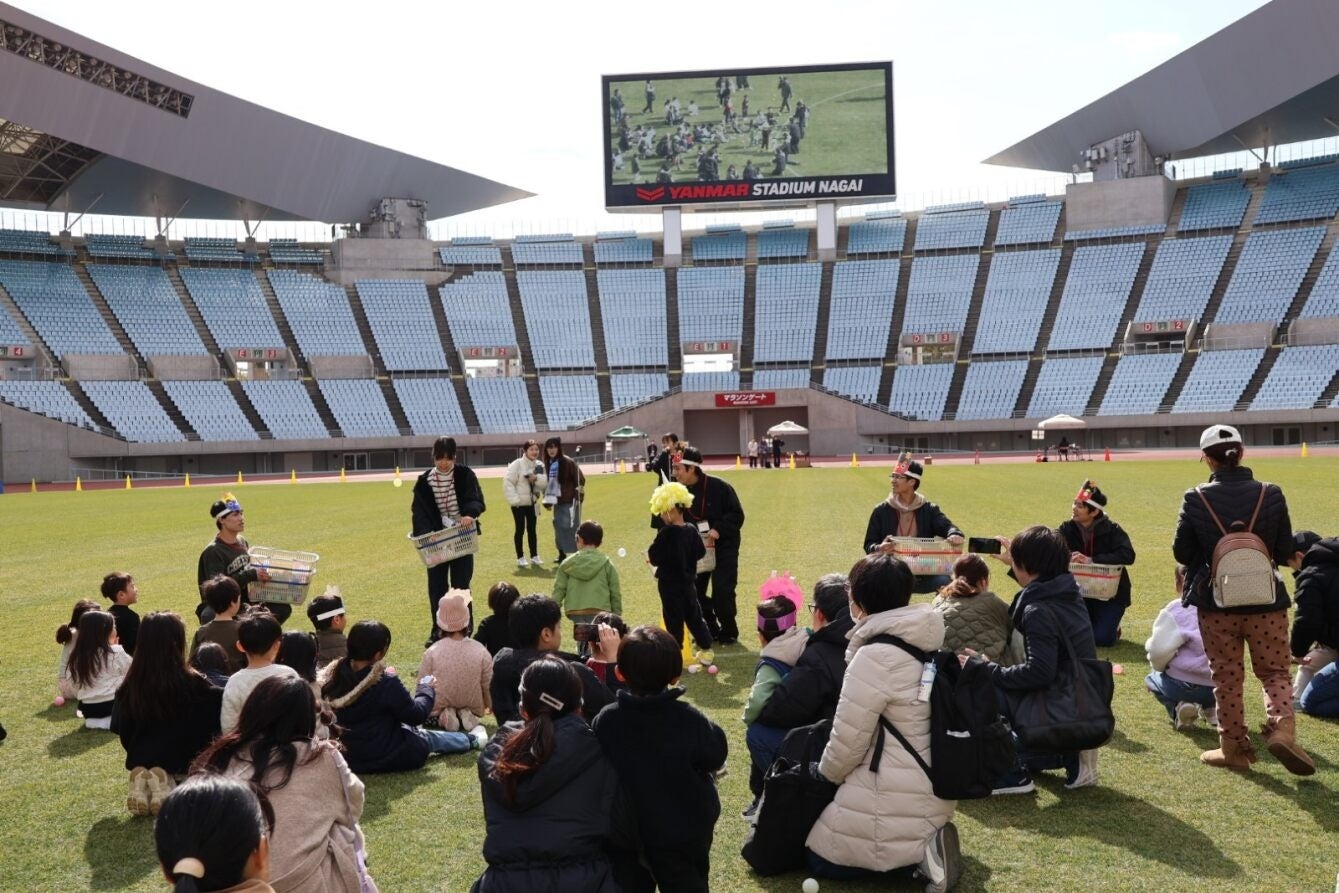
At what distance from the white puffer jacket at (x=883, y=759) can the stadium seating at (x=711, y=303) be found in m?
67.5

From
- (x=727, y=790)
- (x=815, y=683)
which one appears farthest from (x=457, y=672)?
(x=815, y=683)

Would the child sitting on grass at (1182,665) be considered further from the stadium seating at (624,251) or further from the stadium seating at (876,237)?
the stadium seating at (624,251)

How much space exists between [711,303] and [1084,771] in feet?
227

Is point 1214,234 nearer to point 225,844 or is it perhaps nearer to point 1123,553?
point 1123,553

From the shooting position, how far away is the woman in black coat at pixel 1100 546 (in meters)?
10.3

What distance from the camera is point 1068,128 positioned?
72562 millimetres

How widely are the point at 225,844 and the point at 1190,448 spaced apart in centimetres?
6288

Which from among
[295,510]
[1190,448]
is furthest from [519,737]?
[1190,448]

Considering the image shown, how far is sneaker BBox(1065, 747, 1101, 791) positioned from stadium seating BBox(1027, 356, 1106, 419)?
59.0 meters

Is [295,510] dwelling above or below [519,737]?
below

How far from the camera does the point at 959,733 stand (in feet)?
17.1

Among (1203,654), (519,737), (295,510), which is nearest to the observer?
(519,737)

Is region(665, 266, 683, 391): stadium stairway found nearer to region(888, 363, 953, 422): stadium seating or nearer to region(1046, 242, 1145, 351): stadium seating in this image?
region(888, 363, 953, 422): stadium seating

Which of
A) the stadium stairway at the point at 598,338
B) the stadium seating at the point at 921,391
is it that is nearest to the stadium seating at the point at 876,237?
the stadium seating at the point at 921,391
